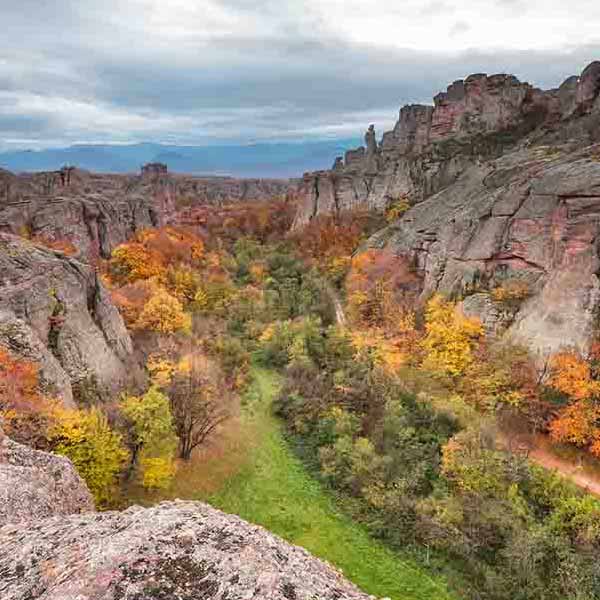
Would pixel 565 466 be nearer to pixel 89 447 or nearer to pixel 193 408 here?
pixel 193 408

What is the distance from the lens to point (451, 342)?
34000 millimetres

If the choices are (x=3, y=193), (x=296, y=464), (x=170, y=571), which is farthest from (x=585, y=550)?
(x=3, y=193)

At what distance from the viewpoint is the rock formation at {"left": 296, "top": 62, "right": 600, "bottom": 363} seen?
3331cm

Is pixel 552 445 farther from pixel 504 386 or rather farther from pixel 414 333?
pixel 414 333

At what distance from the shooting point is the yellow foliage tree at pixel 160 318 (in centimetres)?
3653

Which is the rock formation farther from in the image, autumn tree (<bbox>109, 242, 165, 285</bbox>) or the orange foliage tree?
autumn tree (<bbox>109, 242, 165, 285</bbox>)

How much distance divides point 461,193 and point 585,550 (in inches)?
1517

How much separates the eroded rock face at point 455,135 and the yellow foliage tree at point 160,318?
38.7 metres

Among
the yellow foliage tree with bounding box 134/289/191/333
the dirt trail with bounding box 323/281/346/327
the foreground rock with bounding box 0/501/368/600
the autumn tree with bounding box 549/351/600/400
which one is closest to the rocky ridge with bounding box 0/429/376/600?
the foreground rock with bounding box 0/501/368/600

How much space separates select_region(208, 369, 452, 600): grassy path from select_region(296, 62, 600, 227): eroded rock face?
3921cm

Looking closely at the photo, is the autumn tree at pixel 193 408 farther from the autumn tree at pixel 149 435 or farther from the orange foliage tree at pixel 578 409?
the orange foliage tree at pixel 578 409

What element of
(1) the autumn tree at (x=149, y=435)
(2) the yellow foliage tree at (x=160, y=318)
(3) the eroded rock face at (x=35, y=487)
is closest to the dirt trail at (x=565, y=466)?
(1) the autumn tree at (x=149, y=435)

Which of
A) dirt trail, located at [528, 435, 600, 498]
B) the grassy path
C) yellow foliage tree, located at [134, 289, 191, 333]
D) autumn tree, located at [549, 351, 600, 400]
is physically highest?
yellow foliage tree, located at [134, 289, 191, 333]

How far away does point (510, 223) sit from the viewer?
130 feet
